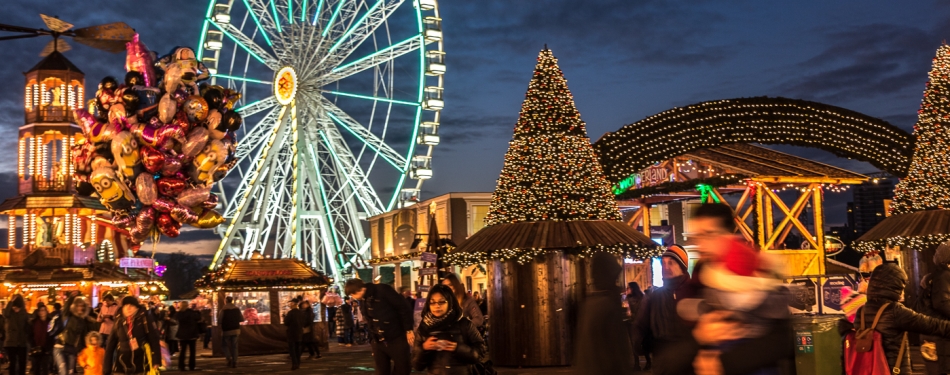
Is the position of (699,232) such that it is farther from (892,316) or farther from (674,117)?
(674,117)

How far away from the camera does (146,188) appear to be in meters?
9.59

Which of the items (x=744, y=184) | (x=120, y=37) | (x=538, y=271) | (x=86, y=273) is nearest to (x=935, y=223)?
(x=538, y=271)

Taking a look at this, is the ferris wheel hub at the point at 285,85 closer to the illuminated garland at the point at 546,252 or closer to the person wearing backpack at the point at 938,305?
the illuminated garland at the point at 546,252

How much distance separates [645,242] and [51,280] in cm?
2666

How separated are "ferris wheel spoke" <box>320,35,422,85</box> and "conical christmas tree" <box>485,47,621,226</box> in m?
16.6

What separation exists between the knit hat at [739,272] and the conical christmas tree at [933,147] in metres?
13.9

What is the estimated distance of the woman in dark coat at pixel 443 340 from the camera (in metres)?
8.31

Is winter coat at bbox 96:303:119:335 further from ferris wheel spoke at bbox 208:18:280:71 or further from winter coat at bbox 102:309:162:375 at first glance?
ferris wheel spoke at bbox 208:18:280:71

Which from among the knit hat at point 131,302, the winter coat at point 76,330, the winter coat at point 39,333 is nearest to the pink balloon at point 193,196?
the knit hat at point 131,302

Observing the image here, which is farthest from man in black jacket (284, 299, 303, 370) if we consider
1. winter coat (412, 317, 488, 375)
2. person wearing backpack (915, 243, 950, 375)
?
person wearing backpack (915, 243, 950, 375)

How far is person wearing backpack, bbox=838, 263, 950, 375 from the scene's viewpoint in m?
7.84

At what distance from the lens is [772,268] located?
4305 mm

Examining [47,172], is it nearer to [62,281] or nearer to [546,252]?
[62,281]

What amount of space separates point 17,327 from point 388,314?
9823mm
